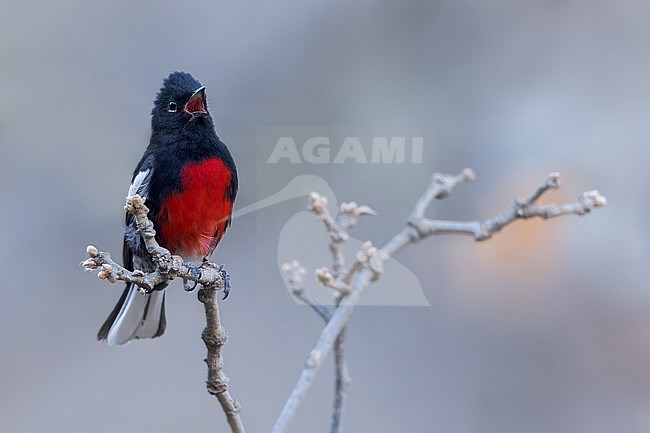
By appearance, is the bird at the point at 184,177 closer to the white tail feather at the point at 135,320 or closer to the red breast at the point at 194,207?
the red breast at the point at 194,207

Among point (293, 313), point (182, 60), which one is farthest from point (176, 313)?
point (182, 60)

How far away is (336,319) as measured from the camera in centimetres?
156

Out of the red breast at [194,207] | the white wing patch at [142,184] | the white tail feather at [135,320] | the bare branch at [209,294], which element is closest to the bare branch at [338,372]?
the bare branch at [209,294]

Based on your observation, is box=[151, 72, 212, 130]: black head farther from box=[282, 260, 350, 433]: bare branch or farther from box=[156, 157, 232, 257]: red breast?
box=[282, 260, 350, 433]: bare branch

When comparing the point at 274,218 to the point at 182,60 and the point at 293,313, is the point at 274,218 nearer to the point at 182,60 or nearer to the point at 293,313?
the point at 293,313

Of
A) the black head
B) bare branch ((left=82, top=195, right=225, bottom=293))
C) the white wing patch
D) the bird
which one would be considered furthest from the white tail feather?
bare branch ((left=82, top=195, right=225, bottom=293))

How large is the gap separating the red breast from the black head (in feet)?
0.36

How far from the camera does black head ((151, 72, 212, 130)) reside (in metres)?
1.99

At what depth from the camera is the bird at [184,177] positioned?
6.47 ft

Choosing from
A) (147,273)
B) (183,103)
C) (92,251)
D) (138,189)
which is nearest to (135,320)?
(138,189)

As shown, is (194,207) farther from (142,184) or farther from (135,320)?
(135,320)

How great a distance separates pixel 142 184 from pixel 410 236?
677mm

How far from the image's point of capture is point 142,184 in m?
1.99

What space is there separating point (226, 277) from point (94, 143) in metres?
1.69
